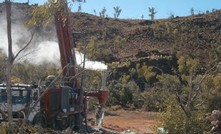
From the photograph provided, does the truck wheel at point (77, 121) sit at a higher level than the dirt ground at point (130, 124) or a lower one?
higher

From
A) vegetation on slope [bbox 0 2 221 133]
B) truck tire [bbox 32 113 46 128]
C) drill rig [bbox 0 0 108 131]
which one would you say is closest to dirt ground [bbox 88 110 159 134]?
drill rig [bbox 0 0 108 131]

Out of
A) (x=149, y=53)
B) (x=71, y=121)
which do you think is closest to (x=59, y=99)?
(x=71, y=121)

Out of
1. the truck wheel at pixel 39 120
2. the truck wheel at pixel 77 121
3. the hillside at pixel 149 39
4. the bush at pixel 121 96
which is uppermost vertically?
the hillside at pixel 149 39

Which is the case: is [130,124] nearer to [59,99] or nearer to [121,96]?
[59,99]

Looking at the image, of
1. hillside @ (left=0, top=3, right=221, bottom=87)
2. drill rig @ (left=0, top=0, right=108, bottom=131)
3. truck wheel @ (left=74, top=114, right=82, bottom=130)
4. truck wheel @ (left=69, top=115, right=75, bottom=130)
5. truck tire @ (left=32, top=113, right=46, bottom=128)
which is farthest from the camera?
Answer: hillside @ (left=0, top=3, right=221, bottom=87)

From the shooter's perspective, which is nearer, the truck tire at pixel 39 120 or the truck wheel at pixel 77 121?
the truck tire at pixel 39 120

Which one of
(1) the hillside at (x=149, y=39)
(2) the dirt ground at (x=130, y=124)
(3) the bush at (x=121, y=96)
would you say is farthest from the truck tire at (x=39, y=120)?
(1) the hillside at (x=149, y=39)

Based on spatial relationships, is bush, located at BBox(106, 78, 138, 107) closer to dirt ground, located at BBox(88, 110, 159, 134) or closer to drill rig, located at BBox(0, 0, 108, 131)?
dirt ground, located at BBox(88, 110, 159, 134)

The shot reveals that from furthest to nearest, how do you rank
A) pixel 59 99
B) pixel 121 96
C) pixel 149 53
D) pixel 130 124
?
pixel 149 53 → pixel 121 96 → pixel 130 124 → pixel 59 99

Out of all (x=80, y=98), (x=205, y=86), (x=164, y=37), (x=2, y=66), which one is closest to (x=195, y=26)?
(x=164, y=37)

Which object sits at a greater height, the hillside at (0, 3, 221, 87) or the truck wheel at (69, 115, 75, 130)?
the hillside at (0, 3, 221, 87)

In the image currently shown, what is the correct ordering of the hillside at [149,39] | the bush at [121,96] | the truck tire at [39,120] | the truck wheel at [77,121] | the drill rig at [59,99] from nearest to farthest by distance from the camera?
the drill rig at [59,99]
the truck tire at [39,120]
the truck wheel at [77,121]
the bush at [121,96]
the hillside at [149,39]

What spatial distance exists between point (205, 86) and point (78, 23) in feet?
177

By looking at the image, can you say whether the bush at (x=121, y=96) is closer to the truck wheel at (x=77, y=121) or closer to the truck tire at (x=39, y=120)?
the truck wheel at (x=77, y=121)
